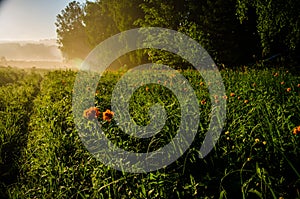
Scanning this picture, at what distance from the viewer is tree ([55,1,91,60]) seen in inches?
1725

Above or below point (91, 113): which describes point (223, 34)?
above

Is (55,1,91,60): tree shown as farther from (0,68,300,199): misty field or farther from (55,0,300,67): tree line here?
(0,68,300,199): misty field

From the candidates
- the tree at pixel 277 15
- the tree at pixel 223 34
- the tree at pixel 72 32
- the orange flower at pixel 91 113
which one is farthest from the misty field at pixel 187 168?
the tree at pixel 72 32

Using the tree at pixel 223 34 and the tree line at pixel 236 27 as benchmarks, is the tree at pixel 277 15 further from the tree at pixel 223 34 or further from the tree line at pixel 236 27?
the tree at pixel 223 34

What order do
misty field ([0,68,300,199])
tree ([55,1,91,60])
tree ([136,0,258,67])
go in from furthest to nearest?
tree ([55,1,91,60]) → tree ([136,0,258,67]) → misty field ([0,68,300,199])

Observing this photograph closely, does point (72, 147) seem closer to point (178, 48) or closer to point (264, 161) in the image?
point (264, 161)

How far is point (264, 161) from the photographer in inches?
88.7

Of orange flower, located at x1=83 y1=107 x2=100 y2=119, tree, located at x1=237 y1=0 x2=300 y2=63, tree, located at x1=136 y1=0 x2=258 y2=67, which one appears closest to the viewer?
orange flower, located at x1=83 y1=107 x2=100 y2=119

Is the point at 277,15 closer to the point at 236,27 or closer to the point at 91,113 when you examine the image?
the point at 236,27

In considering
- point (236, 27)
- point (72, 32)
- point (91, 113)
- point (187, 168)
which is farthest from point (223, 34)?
point (72, 32)

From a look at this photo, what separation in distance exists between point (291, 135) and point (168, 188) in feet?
3.99

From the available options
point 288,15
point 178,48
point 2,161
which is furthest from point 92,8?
point 2,161

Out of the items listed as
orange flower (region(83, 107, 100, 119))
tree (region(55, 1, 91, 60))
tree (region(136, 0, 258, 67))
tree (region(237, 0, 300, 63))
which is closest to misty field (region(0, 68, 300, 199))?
orange flower (region(83, 107, 100, 119))

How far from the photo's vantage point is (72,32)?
149 ft
